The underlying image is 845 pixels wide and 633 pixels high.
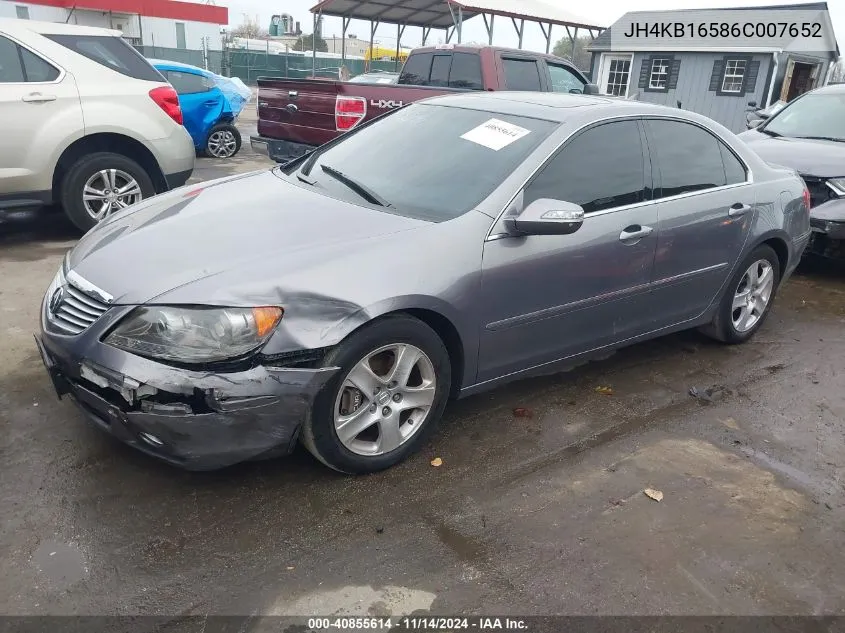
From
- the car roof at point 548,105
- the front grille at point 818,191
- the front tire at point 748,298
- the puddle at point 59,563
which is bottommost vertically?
the puddle at point 59,563

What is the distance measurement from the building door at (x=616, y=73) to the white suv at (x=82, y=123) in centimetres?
2232

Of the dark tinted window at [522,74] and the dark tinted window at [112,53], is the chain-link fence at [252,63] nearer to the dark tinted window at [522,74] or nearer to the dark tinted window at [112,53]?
the dark tinted window at [522,74]

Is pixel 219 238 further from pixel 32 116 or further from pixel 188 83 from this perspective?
pixel 188 83

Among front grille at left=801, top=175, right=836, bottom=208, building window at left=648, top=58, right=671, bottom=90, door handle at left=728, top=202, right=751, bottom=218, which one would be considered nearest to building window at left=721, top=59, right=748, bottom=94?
building window at left=648, top=58, right=671, bottom=90

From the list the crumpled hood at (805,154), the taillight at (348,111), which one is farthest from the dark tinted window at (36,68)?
the crumpled hood at (805,154)

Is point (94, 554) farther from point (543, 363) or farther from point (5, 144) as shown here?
point (5, 144)

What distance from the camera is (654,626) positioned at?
2.29 meters

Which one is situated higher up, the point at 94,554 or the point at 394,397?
the point at 394,397

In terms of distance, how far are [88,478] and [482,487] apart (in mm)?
1688

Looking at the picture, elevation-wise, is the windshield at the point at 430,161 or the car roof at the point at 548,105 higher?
the car roof at the point at 548,105

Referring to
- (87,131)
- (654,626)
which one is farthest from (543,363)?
(87,131)

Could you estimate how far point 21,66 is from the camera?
5684 millimetres

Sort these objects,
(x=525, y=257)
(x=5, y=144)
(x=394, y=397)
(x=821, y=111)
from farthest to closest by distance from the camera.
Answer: (x=821, y=111), (x=5, y=144), (x=525, y=257), (x=394, y=397)

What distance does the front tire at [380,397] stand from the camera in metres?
2.71
